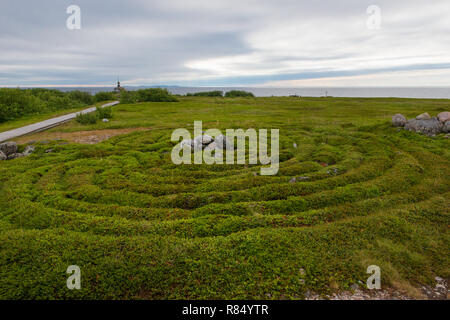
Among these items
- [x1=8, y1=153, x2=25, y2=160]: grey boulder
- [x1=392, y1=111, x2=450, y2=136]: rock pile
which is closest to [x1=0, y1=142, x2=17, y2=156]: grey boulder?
[x1=8, y1=153, x2=25, y2=160]: grey boulder

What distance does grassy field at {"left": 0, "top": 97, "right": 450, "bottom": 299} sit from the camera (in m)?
6.16

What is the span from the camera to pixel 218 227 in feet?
27.5

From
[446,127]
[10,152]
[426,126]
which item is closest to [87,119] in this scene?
[10,152]

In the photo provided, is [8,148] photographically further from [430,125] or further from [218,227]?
[430,125]

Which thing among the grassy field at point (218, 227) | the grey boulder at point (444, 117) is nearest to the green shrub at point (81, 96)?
the grassy field at point (218, 227)

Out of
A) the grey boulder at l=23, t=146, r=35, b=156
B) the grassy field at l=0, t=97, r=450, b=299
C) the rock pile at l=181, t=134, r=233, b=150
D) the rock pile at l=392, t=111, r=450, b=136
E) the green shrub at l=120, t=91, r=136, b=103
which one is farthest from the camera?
the green shrub at l=120, t=91, r=136, b=103

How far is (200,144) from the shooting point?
18203 millimetres

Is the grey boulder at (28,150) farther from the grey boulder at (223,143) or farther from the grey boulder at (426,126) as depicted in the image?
the grey boulder at (426,126)

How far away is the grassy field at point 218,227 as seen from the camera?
242 inches

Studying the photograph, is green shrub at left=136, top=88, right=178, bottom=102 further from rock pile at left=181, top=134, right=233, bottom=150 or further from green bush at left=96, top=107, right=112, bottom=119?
rock pile at left=181, top=134, right=233, bottom=150

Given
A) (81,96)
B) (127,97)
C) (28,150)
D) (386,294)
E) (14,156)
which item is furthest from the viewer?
(81,96)

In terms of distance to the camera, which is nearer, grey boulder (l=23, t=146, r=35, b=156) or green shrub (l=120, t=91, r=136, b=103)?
grey boulder (l=23, t=146, r=35, b=156)

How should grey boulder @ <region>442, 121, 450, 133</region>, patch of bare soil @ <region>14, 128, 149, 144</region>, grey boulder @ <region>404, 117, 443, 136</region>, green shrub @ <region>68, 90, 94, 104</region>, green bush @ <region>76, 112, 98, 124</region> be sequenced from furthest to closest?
green shrub @ <region>68, 90, 94, 104</region>
green bush @ <region>76, 112, 98, 124</region>
grey boulder @ <region>404, 117, 443, 136</region>
grey boulder @ <region>442, 121, 450, 133</region>
patch of bare soil @ <region>14, 128, 149, 144</region>
